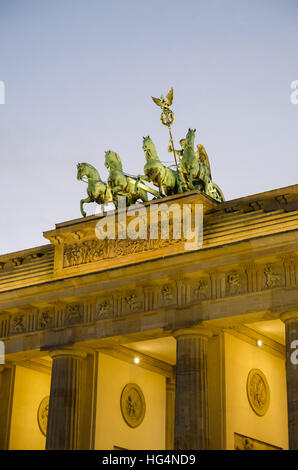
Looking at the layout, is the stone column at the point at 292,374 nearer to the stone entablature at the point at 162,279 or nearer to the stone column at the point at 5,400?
the stone entablature at the point at 162,279

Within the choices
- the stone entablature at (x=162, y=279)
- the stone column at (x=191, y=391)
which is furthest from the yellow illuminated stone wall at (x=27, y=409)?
the stone column at (x=191, y=391)

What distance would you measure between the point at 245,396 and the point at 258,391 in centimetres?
100

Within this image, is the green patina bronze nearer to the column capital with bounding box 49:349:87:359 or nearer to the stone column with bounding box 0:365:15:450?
the column capital with bounding box 49:349:87:359

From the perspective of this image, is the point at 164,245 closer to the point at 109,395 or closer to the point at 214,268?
the point at 214,268

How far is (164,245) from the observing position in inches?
1143

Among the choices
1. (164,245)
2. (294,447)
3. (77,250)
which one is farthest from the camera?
(77,250)

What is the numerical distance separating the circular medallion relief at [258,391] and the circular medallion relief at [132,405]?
477 centimetres

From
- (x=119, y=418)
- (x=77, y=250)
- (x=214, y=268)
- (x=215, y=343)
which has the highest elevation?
(x=77, y=250)

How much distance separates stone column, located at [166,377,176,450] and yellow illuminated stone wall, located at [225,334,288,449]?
175 inches

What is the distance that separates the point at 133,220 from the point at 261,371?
6.88 metres

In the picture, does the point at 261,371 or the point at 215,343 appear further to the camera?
the point at 261,371

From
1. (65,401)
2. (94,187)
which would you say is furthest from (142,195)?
(65,401)

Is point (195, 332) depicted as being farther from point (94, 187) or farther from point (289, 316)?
point (94, 187)
